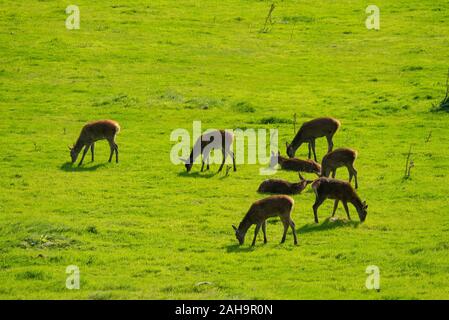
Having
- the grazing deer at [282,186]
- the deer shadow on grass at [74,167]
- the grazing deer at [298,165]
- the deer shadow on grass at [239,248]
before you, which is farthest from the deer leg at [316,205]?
the deer shadow on grass at [74,167]

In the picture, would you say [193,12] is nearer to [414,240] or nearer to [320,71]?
[320,71]

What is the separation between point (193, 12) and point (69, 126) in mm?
20682

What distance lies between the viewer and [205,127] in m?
37.3

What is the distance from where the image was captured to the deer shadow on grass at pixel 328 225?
2580 centimetres

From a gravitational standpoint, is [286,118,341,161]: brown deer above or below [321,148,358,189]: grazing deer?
above

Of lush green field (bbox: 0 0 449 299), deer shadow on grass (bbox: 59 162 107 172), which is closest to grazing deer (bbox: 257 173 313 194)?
lush green field (bbox: 0 0 449 299)

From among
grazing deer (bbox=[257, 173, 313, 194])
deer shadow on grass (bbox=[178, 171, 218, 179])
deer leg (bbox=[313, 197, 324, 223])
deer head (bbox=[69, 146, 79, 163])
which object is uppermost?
deer head (bbox=[69, 146, 79, 163])

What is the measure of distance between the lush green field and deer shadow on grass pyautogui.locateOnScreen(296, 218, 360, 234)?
0.08 metres

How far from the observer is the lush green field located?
22.9 metres

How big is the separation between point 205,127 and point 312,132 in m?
5.13

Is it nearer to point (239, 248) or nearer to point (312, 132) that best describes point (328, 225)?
point (239, 248)

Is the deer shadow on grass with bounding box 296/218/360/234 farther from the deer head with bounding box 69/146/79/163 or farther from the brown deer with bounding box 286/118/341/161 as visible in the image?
the deer head with bounding box 69/146/79/163
